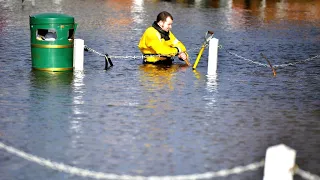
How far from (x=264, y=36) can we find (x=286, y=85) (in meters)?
10.6

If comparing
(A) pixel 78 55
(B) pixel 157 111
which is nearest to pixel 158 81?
(A) pixel 78 55

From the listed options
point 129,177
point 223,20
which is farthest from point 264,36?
point 129,177

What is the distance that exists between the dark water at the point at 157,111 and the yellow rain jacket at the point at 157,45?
0.33 m

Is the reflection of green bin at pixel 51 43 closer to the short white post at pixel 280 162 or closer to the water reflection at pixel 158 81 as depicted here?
the water reflection at pixel 158 81

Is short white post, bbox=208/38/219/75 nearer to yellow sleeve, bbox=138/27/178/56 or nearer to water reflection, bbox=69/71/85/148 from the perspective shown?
yellow sleeve, bbox=138/27/178/56

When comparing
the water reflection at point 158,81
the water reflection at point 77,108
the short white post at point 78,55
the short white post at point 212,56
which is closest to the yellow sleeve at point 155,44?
the water reflection at point 158,81

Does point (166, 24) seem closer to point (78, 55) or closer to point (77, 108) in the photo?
point (78, 55)

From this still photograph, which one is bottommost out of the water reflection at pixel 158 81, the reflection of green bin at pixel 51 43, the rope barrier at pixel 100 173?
the water reflection at pixel 158 81

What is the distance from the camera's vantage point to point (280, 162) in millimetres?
6258

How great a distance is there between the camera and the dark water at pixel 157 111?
889 cm

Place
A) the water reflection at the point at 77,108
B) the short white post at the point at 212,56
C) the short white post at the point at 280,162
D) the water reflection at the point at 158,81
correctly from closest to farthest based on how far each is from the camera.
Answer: the short white post at the point at 280,162
the water reflection at the point at 77,108
the water reflection at the point at 158,81
the short white post at the point at 212,56

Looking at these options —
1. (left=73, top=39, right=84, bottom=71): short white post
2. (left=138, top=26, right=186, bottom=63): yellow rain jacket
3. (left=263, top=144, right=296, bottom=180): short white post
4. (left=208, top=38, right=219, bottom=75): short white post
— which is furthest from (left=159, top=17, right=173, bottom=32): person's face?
(left=263, top=144, right=296, bottom=180): short white post

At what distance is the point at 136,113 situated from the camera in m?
11.6

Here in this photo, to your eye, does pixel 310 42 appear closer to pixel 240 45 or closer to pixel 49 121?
pixel 240 45
